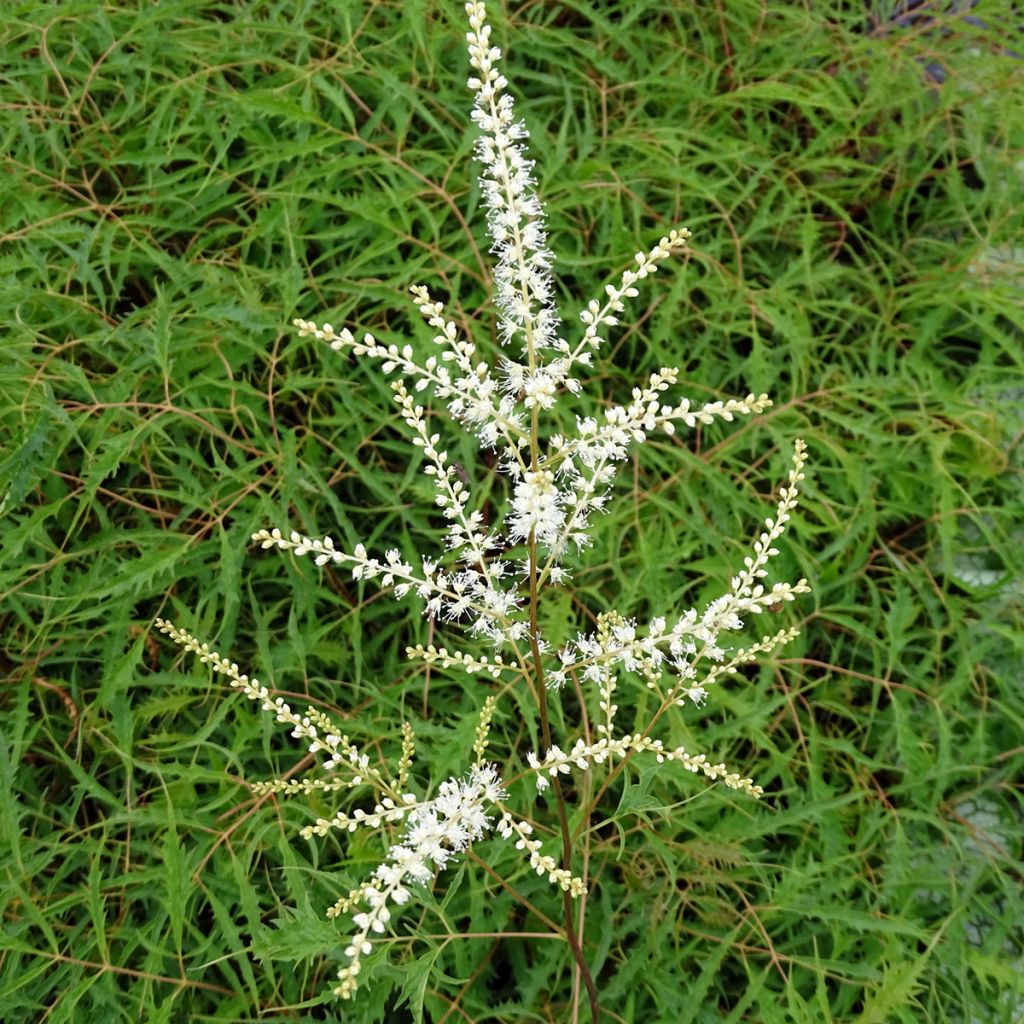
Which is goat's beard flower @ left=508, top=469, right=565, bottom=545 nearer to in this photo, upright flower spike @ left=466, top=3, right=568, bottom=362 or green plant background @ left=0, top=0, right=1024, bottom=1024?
upright flower spike @ left=466, top=3, right=568, bottom=362

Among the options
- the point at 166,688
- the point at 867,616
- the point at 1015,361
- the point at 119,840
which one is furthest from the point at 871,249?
the point at 119,840

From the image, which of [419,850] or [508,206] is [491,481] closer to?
[508,206]

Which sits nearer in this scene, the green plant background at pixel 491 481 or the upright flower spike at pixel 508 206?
the upright flower spike at pixel 508 206

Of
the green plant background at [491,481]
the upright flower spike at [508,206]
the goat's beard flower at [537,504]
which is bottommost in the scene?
the green plant background at [491,481]

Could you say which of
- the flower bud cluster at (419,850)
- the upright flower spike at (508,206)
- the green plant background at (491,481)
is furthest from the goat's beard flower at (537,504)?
the green plant background at (491,481)

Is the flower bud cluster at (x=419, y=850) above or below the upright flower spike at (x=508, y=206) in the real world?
below

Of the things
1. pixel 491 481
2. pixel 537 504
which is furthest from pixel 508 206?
pixel 491 481

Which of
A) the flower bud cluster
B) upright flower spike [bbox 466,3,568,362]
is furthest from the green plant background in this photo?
upright flower spike [bbox 466,3,568,362]

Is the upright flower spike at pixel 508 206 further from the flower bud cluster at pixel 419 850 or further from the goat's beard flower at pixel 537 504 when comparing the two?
the flower bud cluster at pixel 419 850
